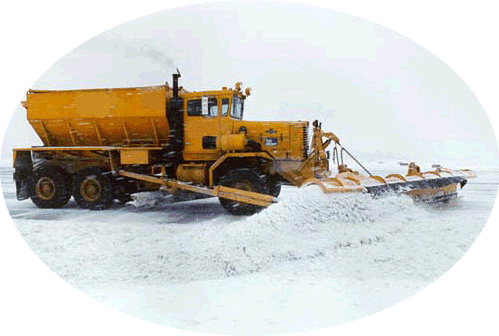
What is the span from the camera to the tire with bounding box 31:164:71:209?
262 inches

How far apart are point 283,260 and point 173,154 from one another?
4.47 feet

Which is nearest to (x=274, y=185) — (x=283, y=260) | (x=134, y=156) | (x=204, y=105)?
(x=283, y=260)

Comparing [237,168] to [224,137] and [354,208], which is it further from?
[354,208]

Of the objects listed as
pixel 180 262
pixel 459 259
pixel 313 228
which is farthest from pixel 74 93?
pixel 459 259

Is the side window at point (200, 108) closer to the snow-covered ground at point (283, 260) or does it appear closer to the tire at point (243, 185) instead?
the tire at point (243, 185)

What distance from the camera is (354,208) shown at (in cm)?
599

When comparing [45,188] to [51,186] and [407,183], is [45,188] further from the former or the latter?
[407,183]

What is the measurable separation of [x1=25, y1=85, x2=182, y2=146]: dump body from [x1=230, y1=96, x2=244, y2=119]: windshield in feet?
2.01

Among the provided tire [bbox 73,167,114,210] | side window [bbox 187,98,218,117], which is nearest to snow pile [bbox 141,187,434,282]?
side window [bbox 187,98,218,117]

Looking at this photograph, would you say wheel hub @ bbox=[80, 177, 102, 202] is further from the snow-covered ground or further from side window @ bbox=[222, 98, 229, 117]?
side window @ bbox=[222, 98, 229, 117]

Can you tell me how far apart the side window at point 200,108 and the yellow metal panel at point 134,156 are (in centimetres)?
56

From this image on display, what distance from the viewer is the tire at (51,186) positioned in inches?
262

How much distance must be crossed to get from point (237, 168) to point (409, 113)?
1656 millimetres

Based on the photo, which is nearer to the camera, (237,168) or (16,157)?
(237,168)
